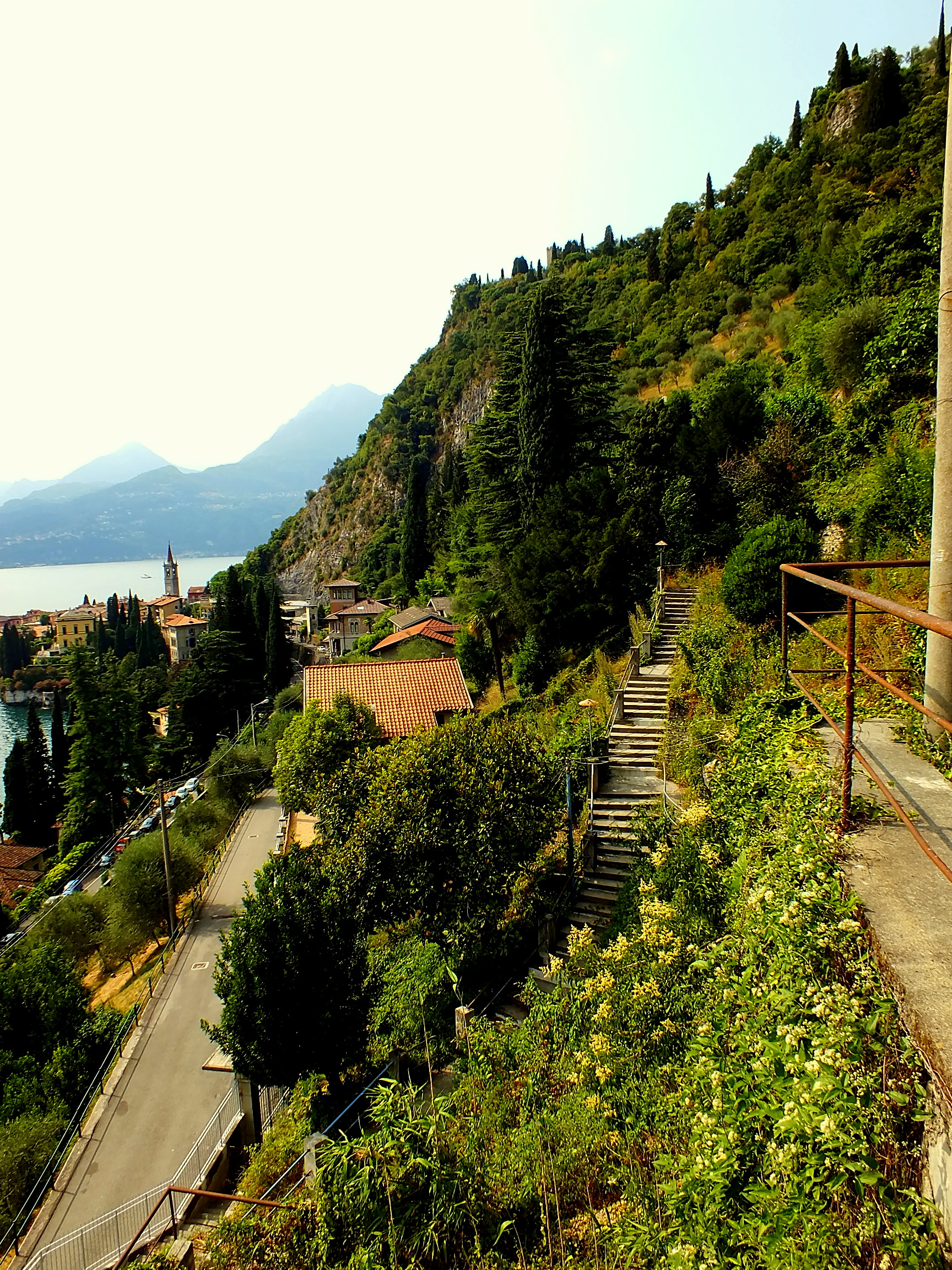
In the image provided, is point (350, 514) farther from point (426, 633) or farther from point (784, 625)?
point (784, 625)

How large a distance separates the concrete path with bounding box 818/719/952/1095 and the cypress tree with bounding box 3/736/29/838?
4585 cm

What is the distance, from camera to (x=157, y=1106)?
11680 millimetres

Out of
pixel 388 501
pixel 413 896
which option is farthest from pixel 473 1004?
pixel 388 501

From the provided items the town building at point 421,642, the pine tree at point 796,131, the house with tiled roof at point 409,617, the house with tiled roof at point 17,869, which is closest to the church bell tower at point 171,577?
the house with tiled roof at point 409,617

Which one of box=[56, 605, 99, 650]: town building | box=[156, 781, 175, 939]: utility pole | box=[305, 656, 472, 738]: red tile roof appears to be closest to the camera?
box=[156, 781, 175, 939]: utility pole

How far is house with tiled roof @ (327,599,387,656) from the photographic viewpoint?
5769cm

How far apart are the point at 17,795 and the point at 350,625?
27.0m

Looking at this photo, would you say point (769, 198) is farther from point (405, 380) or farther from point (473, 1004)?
point (405, 380)

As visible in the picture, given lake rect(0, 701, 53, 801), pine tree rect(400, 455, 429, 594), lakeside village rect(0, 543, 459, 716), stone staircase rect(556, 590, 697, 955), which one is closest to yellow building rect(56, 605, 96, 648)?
lakeside village rect(0, 543, 459, 716)

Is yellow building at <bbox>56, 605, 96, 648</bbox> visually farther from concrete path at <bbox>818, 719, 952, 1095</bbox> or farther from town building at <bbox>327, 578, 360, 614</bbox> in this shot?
concrete path at <bbox>818, 719, 952, 1095</bbox>

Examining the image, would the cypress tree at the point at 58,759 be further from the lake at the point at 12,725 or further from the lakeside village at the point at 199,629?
the lake at the point at 12,725

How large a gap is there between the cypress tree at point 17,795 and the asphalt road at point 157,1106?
1141 inches

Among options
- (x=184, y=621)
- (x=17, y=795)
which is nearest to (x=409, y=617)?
(x=17, y=795)

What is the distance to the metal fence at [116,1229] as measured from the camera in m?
8.34
